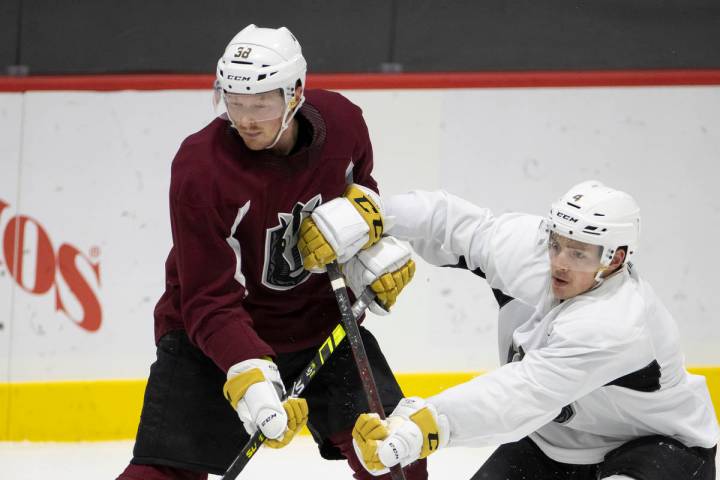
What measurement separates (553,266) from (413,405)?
387 millimetres

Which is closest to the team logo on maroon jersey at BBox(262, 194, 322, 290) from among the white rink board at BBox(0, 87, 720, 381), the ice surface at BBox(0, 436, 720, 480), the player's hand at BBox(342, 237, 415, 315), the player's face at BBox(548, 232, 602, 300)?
the player's hand at BBox(342, 237, 415, 315)

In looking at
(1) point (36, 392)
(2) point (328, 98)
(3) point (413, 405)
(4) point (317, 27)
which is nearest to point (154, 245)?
(1) point (36, 392)

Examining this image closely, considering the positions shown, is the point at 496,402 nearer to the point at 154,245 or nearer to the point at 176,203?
the point at 176,203

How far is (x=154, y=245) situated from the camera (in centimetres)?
385

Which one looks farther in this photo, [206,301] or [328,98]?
[328,98]

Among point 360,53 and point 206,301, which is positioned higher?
point 360,53

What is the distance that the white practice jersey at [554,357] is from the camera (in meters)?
2.40

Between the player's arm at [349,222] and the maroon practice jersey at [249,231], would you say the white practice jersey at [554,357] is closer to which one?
the player's arm at [349,222]

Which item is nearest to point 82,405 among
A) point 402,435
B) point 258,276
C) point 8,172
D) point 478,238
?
point 8,172

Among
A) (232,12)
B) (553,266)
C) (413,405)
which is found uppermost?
(232,12)

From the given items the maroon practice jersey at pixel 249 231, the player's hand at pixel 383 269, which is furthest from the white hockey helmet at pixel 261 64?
the player's hand at pixel 383 269

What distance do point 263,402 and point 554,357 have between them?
57 cm

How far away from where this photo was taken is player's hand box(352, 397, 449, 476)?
2.38 metres

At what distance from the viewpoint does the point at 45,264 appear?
383 cm
